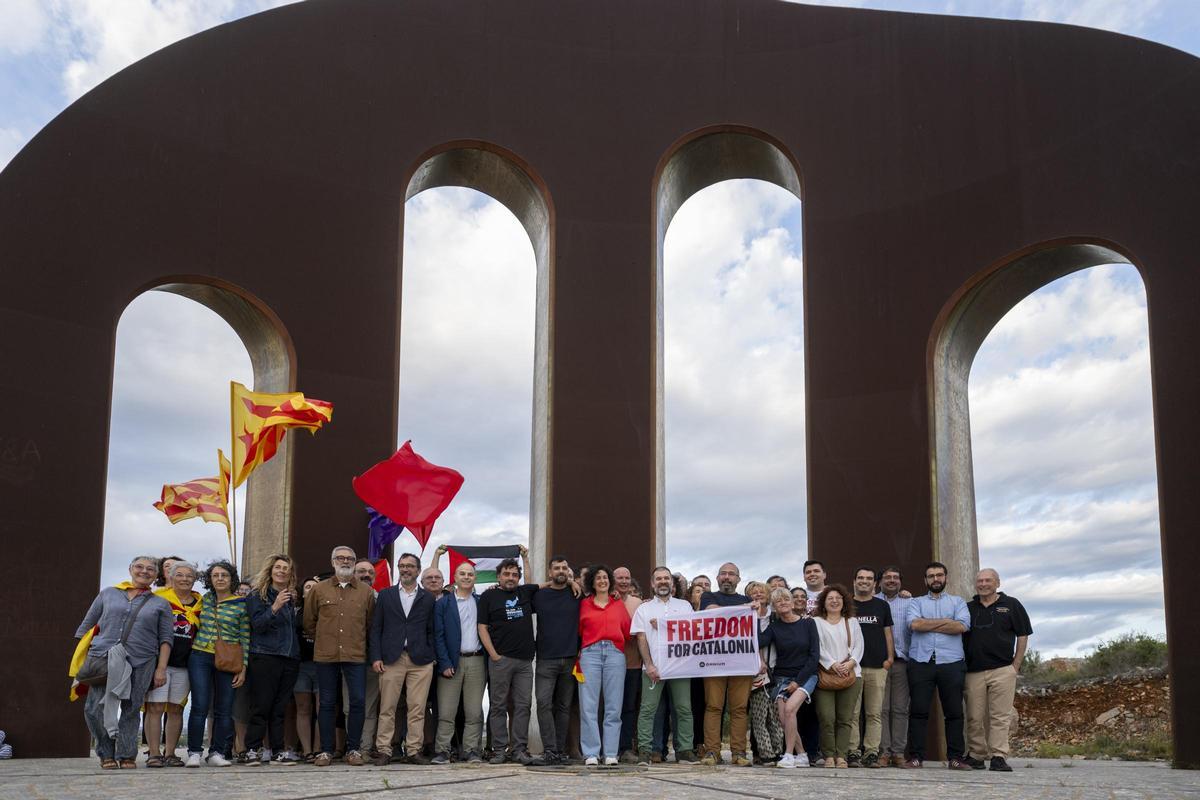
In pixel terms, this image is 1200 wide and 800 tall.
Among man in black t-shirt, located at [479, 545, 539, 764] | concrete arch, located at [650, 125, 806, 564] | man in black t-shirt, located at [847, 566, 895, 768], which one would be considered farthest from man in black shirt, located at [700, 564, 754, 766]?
concrete arch, located at [650, 125, 806, 564]

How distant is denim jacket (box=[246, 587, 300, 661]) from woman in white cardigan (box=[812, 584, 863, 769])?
3917mm

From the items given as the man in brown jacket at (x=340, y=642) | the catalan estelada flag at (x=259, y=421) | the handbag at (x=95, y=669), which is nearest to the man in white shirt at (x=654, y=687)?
Result: the man in brown jacket at (x=340, y=642)

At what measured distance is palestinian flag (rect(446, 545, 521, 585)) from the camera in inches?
455

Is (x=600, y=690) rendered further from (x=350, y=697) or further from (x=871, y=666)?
(x=871, y=666)

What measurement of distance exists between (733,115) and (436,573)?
249 inches

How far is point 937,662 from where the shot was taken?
29.8 feet

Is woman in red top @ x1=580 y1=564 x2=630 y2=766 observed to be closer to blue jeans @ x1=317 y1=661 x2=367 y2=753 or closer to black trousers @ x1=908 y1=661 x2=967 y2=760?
blue jeans @ x1=317 y1=661 x2=367 y2=753

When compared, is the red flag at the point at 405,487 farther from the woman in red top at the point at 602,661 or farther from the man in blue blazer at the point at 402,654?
the woman in red top at the point at 602,661

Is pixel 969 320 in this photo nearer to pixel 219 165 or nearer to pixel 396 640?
pixel 396 640

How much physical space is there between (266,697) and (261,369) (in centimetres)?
474

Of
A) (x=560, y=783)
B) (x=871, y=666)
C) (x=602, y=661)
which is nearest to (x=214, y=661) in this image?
Result: (x=602, y=661)

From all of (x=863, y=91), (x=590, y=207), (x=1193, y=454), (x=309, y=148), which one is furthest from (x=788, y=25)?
(x=1193, y=454)

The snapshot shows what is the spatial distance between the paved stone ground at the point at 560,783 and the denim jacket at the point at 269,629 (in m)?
0.89

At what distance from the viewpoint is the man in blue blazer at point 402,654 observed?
8.77 m
